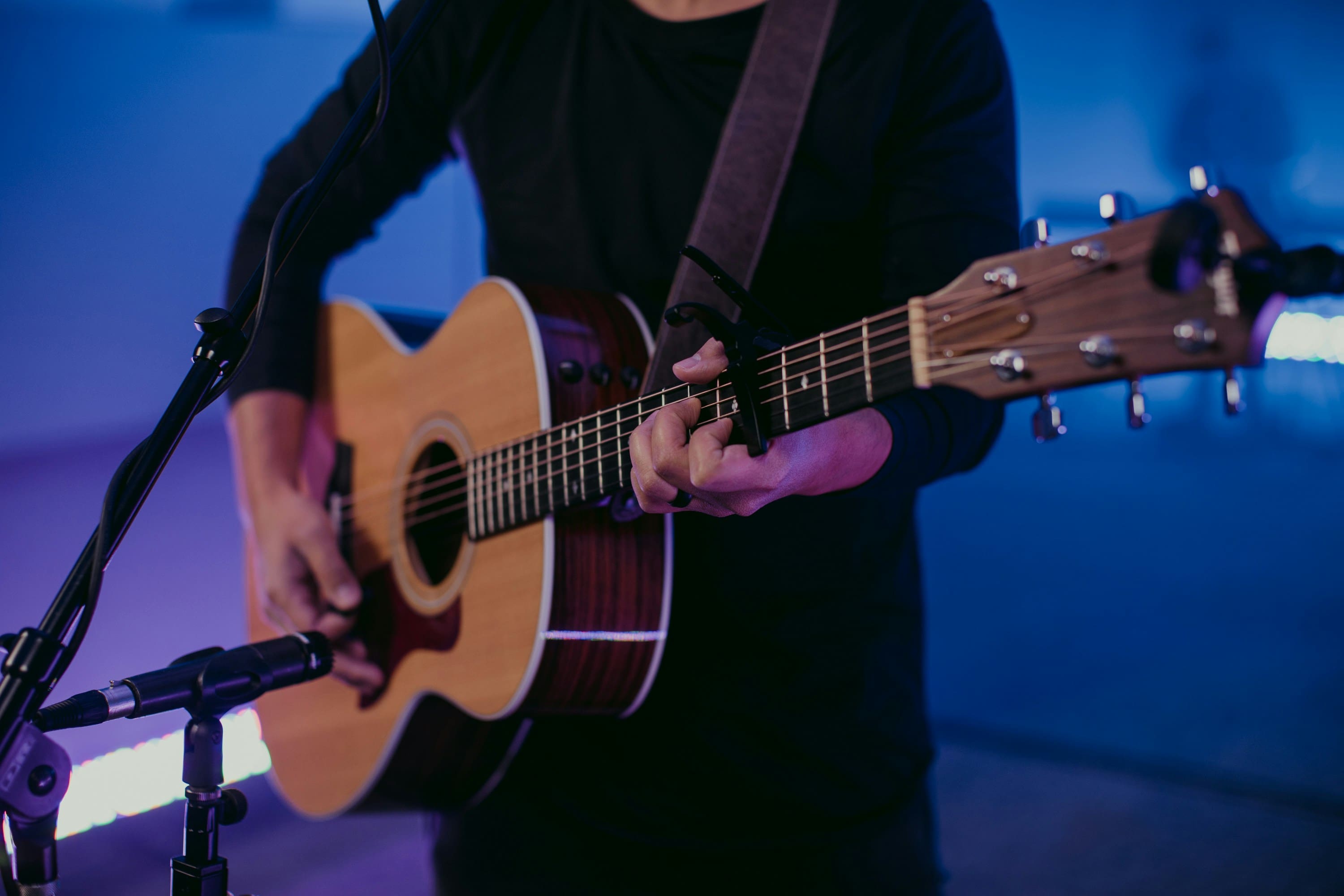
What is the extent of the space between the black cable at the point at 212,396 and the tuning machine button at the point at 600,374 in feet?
1.36

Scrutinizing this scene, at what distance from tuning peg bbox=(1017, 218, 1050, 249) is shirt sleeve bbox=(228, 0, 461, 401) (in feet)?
3.48

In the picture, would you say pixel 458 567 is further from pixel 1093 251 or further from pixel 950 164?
pixel 1093 251

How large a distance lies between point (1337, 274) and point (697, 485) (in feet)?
1.65

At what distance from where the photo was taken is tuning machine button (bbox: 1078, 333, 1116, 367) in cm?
70

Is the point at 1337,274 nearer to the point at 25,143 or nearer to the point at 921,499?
the point at 25,143

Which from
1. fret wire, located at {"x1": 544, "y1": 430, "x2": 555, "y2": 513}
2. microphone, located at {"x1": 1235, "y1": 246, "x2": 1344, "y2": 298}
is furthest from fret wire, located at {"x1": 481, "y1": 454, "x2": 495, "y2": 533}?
microphone, located at {"x1": 1235, "y1": 246, "x2": 1344, "y2": 298}

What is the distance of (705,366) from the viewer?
3.02ft

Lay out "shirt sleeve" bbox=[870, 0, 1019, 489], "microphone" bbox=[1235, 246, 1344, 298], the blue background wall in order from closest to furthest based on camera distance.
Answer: "microphone" bbox=[1235, 246, 1344, 298]
"shirt sleeve" bbox=[870, 0, 1019, 489]
the blue background wall

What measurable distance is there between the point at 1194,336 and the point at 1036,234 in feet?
0.50

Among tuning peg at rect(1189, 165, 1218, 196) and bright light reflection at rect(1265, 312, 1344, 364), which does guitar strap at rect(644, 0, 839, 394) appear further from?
bright light reflection at rect(1265, 312, 1344, 364)

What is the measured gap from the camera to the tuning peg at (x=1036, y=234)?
0.75 meters

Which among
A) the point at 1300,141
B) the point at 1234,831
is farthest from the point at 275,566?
the point at 1300,141

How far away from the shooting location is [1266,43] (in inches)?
131

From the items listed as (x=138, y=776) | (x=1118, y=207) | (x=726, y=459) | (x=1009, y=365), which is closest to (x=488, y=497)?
(x=726, y=459)
